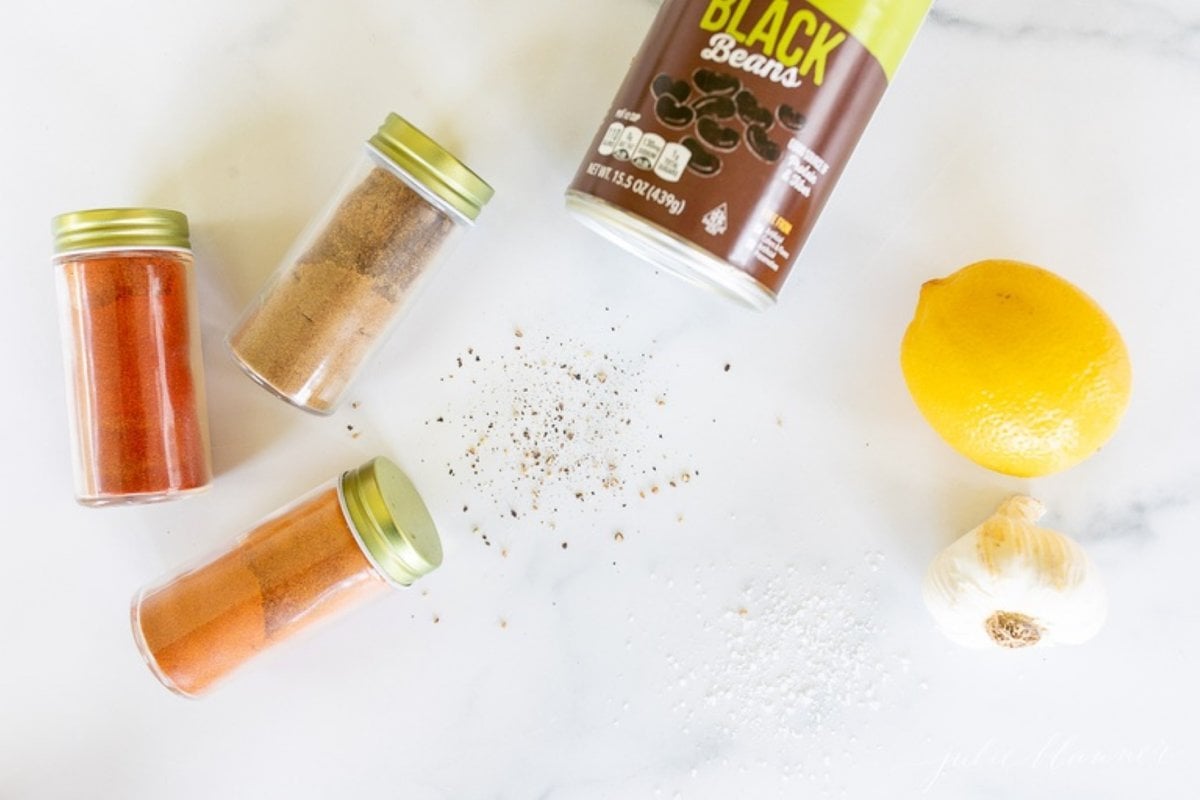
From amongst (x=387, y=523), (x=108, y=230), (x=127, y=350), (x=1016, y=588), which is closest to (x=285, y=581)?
(x=387, y=523)

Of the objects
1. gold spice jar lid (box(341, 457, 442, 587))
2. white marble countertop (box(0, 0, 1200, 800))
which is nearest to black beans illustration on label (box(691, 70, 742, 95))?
white marble countertop (box(0, 0, 1200, 800))

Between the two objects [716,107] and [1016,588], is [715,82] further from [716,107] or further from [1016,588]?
[1016,588]

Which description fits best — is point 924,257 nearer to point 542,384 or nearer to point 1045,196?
point 1045,196

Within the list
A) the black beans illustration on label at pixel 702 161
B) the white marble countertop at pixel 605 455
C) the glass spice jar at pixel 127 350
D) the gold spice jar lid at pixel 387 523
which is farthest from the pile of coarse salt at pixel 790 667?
the glass spice jar at pixel 127 350

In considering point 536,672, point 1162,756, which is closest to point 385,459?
point 536,672

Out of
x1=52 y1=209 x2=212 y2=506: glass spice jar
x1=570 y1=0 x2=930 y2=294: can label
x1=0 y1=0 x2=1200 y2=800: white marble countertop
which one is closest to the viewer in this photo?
x1=570 y1=0 x2=930 y2=294: can label

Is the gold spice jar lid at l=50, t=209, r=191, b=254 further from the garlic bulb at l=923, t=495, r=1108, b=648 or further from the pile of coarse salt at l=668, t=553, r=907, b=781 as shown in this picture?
the garlic bulb at l=923, t=495, r=1108, b=648
